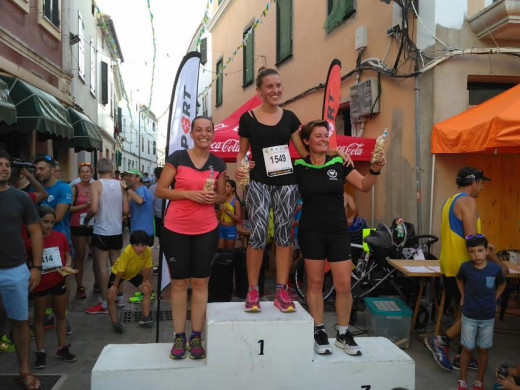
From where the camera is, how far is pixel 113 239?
5.90 metres

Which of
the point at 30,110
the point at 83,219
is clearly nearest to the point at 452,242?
the point at 83,219

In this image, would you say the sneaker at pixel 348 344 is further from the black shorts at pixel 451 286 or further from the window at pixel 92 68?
the window at pixel 92 68

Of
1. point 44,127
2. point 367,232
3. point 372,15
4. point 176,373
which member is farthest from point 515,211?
point 44,127

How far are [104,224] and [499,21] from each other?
5912 mm

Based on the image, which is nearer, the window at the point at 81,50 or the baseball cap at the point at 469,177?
the baseball cap at the point at 469,177

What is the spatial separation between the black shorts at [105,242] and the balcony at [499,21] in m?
5.81

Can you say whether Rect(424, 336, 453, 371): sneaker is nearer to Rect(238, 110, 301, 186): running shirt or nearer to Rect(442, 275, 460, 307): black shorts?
Rect(442, 275, 460, 307): black shorts

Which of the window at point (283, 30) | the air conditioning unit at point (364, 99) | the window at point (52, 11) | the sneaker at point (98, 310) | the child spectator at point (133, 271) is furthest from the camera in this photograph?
the window at point (283, 30)

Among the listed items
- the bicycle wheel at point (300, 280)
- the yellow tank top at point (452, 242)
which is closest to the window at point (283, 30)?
the bicycle wheel at point (300, 280)

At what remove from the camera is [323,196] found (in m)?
3.29

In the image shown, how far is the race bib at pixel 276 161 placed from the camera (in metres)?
3.30

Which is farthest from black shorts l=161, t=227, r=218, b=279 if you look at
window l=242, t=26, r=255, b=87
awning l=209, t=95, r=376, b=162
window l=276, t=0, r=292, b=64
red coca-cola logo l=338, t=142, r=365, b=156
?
window l=242, t=26, r=255, b=87

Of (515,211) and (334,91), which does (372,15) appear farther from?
(515,211)

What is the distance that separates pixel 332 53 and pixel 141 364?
781 centimetres
